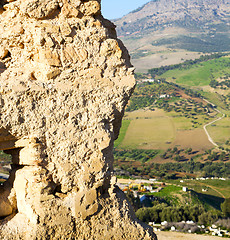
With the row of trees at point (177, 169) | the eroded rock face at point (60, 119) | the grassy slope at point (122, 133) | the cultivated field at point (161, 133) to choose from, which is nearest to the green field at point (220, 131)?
the cultivated field at point (161, 133)

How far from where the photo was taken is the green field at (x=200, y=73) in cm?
14975

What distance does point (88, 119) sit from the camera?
6855 millimetres

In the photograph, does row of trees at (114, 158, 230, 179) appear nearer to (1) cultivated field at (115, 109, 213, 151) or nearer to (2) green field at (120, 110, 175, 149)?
(1) cultivated field at (115, 109, 213, 151)

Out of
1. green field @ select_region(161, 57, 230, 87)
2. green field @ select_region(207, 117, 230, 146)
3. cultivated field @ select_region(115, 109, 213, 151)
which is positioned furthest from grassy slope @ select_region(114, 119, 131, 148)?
green field @ select_region(161, 57, 230, 87)

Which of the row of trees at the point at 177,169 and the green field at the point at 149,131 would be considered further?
the green field at the point at 149,131

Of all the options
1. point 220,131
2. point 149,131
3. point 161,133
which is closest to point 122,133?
point 149,131

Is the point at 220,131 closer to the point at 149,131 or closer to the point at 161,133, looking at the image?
the point at 161,133

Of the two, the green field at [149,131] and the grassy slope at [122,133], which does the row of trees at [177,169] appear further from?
the grassy slope at [122,133]

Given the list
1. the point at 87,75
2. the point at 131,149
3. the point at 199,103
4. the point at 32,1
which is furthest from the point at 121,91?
the point at 199,103

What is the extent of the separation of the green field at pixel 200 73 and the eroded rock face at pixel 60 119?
142m

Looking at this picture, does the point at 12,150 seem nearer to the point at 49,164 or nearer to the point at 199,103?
the point at 49,164

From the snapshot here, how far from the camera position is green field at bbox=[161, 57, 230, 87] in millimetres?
149750

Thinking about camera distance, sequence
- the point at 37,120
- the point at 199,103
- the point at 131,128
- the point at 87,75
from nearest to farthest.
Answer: the point at 37,120
the point at 87,75
the point at 131,128
the point at 199,103

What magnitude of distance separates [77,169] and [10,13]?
310 cm
